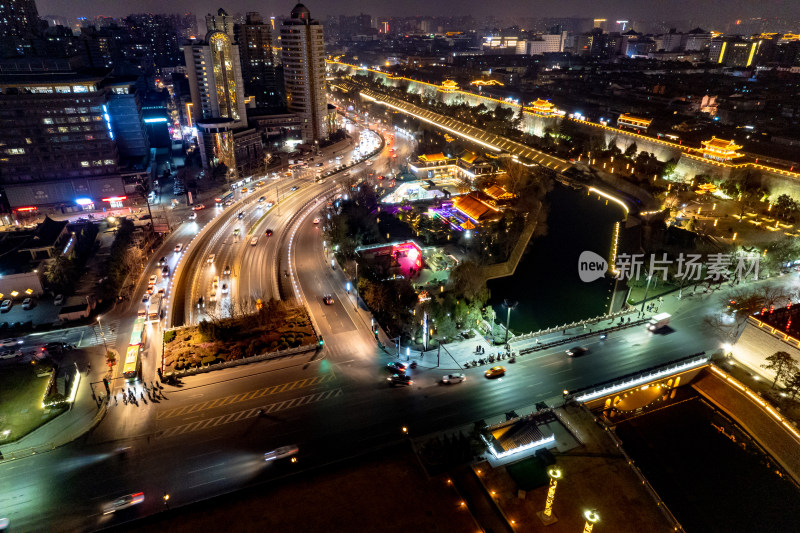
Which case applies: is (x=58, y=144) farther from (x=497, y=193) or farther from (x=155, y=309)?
(x=497, y=193)

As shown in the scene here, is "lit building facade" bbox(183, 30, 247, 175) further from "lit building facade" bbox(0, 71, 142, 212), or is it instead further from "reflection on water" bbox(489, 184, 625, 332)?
"reflection on water" bbox(489, 184, 625, 332)

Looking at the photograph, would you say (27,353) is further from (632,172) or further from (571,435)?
(632,172)

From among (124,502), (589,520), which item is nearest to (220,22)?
(124,502)

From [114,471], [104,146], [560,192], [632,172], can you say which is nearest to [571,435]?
[114,471]

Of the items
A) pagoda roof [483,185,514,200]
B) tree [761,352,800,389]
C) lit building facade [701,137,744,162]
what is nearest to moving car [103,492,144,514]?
tree [761,352,800,389]

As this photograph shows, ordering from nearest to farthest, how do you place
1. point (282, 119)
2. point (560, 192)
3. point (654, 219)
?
1. point (654, 219)
2. point (560, 192)
3. point (282, 119)

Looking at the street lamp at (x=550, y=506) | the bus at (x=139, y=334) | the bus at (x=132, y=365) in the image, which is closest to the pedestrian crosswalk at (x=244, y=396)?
the bus at (x=132, y=365)

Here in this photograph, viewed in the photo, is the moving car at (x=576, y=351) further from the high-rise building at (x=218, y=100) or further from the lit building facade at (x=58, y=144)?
the high-rise building at (x=218, y=100)
